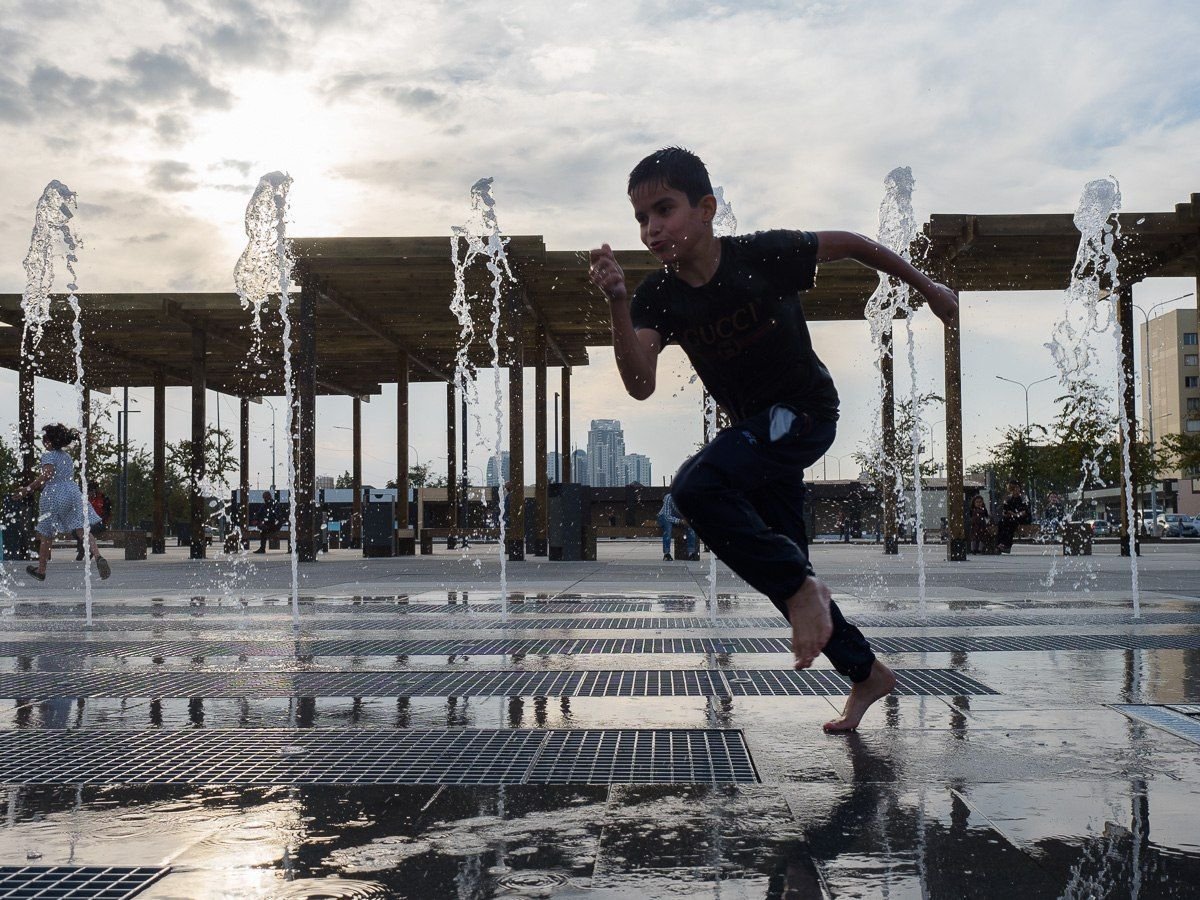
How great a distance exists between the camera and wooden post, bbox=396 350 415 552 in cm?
2738

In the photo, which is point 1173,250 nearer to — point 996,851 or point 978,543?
point 978,543

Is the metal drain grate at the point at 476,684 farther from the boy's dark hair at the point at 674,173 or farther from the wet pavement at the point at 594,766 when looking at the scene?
the boy's dark hair at the point at 674,173

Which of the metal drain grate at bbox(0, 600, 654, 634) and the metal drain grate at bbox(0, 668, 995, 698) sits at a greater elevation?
the metal drain grate at bbox(0, 668, 995, 698)

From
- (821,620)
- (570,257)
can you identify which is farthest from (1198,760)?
(570,257)

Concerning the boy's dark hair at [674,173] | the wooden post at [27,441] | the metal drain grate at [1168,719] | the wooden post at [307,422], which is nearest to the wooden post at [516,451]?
the wooden post at [307,422]

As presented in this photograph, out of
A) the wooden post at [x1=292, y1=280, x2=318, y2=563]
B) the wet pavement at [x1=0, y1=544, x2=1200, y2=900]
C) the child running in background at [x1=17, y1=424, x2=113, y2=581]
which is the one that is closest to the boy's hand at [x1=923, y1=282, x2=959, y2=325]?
the wet pavement at [x1=0, y1=544, x2=1200, y2=900]

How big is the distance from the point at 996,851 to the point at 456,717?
7.40 feet

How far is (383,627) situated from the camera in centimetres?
802

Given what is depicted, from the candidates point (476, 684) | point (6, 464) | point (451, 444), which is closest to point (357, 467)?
point (451, 444)

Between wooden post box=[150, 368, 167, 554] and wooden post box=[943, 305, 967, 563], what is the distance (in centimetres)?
1702

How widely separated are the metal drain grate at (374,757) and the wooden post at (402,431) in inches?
921

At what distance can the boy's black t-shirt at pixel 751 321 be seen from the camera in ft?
11.7

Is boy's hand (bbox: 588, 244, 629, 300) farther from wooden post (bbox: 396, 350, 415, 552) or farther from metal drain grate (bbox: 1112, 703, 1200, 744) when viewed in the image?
wooden post (bbox: 396, 350, 415, 552)

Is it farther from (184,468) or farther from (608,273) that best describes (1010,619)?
(184,468)
